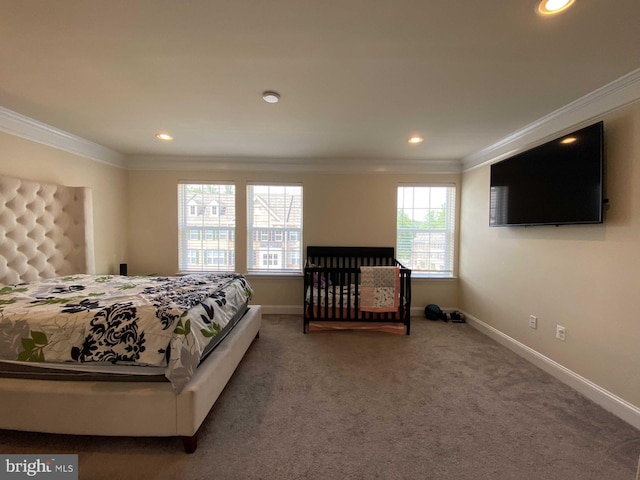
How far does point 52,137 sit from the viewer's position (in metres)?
2.75

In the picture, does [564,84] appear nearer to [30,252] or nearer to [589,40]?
[589,40]

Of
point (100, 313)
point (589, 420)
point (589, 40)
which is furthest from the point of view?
point (589, 420)

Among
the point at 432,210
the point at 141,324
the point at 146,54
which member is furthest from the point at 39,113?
the point at 432,210

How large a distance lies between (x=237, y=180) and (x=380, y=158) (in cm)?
215

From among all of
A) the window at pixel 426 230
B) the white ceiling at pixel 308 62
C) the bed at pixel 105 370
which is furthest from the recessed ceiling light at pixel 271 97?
the window at pixel 426 230

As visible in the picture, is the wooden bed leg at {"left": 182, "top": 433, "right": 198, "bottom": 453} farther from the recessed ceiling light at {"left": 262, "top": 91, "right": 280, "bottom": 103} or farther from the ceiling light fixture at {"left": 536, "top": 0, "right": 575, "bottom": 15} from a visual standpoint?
the ceiling light fixture at {"left": 536, "top": 0, "right": 575, "bottom": 15}

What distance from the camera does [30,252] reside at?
246 centimetres

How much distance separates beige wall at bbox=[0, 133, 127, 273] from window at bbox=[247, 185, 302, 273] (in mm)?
1820

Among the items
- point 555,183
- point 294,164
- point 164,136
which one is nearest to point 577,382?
point 555,183

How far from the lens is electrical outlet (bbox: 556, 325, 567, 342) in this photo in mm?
2238

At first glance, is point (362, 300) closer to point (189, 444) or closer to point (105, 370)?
point (189, 444)

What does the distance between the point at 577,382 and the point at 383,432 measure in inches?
69.3

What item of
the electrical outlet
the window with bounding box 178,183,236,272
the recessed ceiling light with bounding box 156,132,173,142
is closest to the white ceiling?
the recessed ceiling light with bounding box 156,132,173,142

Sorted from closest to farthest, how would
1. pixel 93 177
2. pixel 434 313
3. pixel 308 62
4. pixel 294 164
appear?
pixel 308 62, pixel 93 177, pixel 434 313, pixel 294 164
